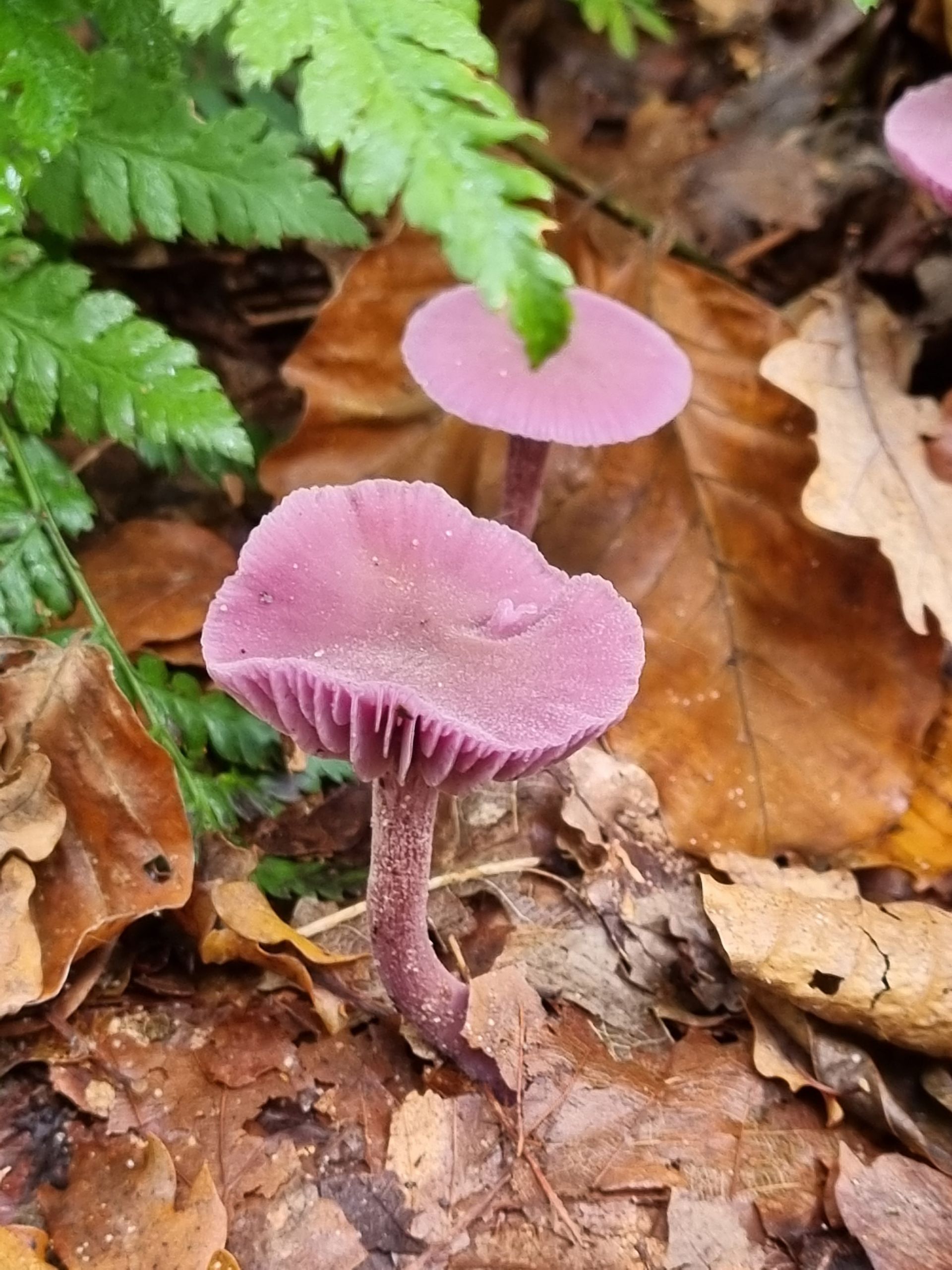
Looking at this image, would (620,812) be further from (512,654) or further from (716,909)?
(512,654)

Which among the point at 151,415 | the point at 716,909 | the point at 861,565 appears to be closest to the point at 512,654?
the point at 716,909

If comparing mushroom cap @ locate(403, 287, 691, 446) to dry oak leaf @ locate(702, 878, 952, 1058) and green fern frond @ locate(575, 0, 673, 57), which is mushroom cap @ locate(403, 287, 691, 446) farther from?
dry oak leaf @ locate(702, 878, 952, 1058)

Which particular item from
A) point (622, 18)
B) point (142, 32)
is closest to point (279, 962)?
point (142, 32)

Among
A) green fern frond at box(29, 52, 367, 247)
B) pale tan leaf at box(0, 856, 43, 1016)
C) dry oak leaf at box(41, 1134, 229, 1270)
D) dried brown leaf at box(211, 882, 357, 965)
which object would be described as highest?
green fern frond at box(29, 52, 367, 247)

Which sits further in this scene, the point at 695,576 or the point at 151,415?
the point at 695,576

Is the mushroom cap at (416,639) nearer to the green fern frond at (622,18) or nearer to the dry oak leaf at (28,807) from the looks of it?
the dry oak leaf at (28,807)

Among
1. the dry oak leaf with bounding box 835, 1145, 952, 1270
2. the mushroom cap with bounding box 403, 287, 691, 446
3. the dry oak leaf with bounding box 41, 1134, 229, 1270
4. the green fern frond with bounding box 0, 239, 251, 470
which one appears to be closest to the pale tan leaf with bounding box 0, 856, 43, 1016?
the dry oak leaf with bounding box 41, 1134, 229, 1270
